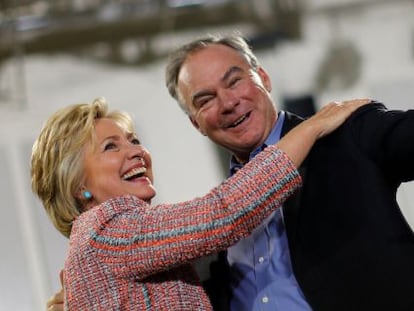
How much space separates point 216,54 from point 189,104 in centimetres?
13

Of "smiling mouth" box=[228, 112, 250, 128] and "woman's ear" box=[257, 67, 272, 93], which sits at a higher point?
"woman's ear" box=[257, 67, 272, 93]

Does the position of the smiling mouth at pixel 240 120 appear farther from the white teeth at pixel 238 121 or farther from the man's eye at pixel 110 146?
the man's eye at pixel 110 146

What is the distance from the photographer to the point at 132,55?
4270 millimetres

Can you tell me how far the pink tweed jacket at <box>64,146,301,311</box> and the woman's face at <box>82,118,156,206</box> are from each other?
7 cm

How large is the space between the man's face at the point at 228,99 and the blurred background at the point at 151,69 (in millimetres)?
2224

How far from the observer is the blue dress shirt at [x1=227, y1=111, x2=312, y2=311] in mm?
1435

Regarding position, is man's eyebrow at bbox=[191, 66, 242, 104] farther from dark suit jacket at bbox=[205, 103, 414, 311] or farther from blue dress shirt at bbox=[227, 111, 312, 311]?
dark suit jacket at bbox=[205, 103, 414, 311]

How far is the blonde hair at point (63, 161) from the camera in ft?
4.81

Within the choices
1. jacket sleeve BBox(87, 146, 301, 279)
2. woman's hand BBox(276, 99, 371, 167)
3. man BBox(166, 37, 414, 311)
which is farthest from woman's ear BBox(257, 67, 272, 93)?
jacket sleeve BBox(87, 146, 301, 279)

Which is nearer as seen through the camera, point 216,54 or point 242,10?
point 216,54

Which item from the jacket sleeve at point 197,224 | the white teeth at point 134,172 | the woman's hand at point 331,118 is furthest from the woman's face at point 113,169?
the woman's hand at point 331,118

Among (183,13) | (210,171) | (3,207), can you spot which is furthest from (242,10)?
(3,207)

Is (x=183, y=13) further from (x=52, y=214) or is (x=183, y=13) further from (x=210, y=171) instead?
(x=52, y=214)

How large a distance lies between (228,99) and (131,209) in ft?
1.27
